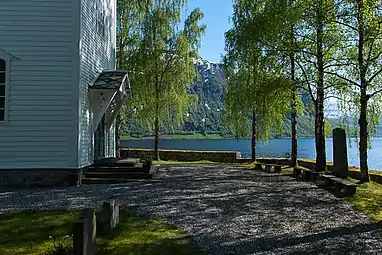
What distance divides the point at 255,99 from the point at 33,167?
27.6 ft

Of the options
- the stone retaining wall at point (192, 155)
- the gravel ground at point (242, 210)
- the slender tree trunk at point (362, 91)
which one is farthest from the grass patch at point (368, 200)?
the stone retaining wall at point (192, 155)

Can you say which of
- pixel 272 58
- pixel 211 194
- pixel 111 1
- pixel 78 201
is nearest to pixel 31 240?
pixel 78 201

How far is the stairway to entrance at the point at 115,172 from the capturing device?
14570 millimetres

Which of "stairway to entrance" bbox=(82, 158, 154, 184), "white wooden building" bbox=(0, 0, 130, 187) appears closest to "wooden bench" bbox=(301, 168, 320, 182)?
"stairway to entrance" bbox=(82, 158, 154, 184)

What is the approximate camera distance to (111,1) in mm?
20781

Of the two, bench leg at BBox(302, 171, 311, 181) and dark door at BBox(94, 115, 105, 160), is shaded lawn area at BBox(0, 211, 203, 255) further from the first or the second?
bench leg at BBox(302, 171, 311, 181)

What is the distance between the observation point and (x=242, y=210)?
975 cm

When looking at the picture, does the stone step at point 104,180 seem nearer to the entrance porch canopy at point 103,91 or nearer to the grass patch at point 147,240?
the entrance porch canopy at point 103,91

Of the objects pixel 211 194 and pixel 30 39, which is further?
pixel 30 39

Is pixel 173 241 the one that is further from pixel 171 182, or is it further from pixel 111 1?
pixel 111 1

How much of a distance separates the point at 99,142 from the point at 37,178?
4.93 m

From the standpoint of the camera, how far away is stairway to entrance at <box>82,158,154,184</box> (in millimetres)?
14570

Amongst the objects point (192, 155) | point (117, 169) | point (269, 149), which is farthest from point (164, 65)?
point (269, 149)

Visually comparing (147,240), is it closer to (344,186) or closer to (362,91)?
(344,186)
